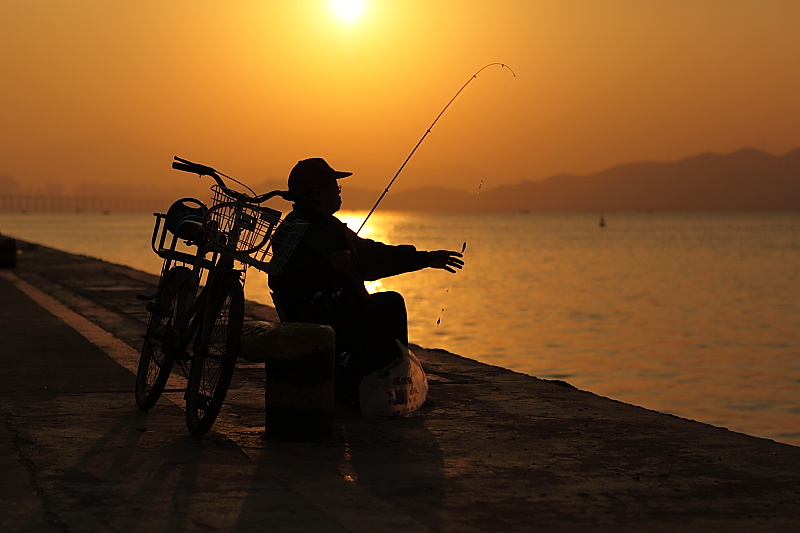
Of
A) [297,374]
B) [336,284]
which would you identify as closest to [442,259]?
[336,284]

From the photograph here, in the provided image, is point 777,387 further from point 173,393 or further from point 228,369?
point 228,369

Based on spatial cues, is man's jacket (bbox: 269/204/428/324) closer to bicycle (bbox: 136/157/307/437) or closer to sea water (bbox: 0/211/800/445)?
bicycle (bbox: 136/157/307/437)

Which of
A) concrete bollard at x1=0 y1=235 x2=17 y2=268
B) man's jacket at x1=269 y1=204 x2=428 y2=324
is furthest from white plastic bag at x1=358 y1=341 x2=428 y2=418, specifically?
concrete bollard at x1=0 y1=235 x2=17 y2=268

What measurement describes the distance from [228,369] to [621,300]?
3872cm

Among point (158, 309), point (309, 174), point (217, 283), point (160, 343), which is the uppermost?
point (309, 174)

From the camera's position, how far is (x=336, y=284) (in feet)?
25.9

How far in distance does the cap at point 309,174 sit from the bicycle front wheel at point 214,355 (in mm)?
968

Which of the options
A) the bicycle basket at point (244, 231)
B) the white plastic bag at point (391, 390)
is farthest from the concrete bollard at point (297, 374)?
the white plastic bag at point (391, 390)

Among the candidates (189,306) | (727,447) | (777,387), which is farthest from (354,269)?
(777,387)

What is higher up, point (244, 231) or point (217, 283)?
point (244, 231)

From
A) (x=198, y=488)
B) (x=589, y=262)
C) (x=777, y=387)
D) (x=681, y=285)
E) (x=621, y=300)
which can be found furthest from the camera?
(x=589, y=262)

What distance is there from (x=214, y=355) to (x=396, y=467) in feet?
4.87

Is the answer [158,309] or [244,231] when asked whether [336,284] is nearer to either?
[244,231]

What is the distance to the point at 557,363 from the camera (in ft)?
78.6
